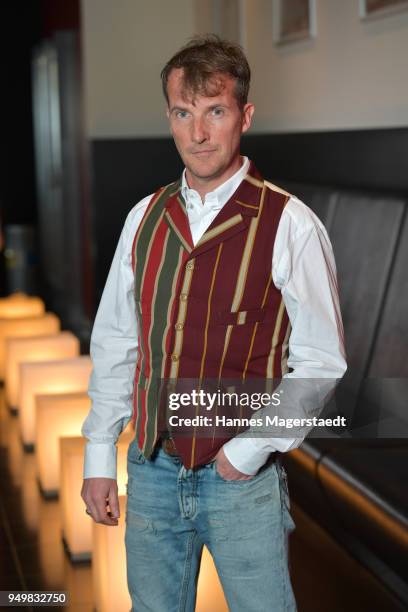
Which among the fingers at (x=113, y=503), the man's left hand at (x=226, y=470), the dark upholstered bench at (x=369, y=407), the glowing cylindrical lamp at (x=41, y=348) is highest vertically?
the man's left hand at (x=226, y=470)

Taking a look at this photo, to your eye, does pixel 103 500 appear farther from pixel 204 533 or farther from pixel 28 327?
pixel 28 327

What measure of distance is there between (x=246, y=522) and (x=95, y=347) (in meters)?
0.42

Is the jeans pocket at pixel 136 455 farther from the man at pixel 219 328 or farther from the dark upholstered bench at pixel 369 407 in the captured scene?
the dark upholstered bench at pixel 369 407

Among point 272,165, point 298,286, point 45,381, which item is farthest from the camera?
point 272,165

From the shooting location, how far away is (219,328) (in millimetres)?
1492

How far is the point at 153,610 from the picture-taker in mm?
1561

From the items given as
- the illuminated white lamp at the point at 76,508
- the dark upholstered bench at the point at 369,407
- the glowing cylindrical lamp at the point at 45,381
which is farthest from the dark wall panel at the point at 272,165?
the illuminated white lamp at the point at 76,508

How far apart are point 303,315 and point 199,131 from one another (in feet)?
1.08

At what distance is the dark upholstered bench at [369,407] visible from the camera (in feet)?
8.27

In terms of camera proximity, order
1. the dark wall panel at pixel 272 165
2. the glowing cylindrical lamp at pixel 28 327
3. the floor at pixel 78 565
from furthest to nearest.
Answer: the glowing cylindrical lamp at pixel 28 327
the dark wall panel at pixel 272 165
the floor at pixel 78 565

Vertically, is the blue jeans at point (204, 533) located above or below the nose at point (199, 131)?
below

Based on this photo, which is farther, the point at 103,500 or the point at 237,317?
the point at 103,500

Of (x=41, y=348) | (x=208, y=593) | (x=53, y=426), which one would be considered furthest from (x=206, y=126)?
(x=41, y=348)

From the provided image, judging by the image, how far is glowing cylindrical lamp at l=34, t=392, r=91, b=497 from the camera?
11.6 feet
